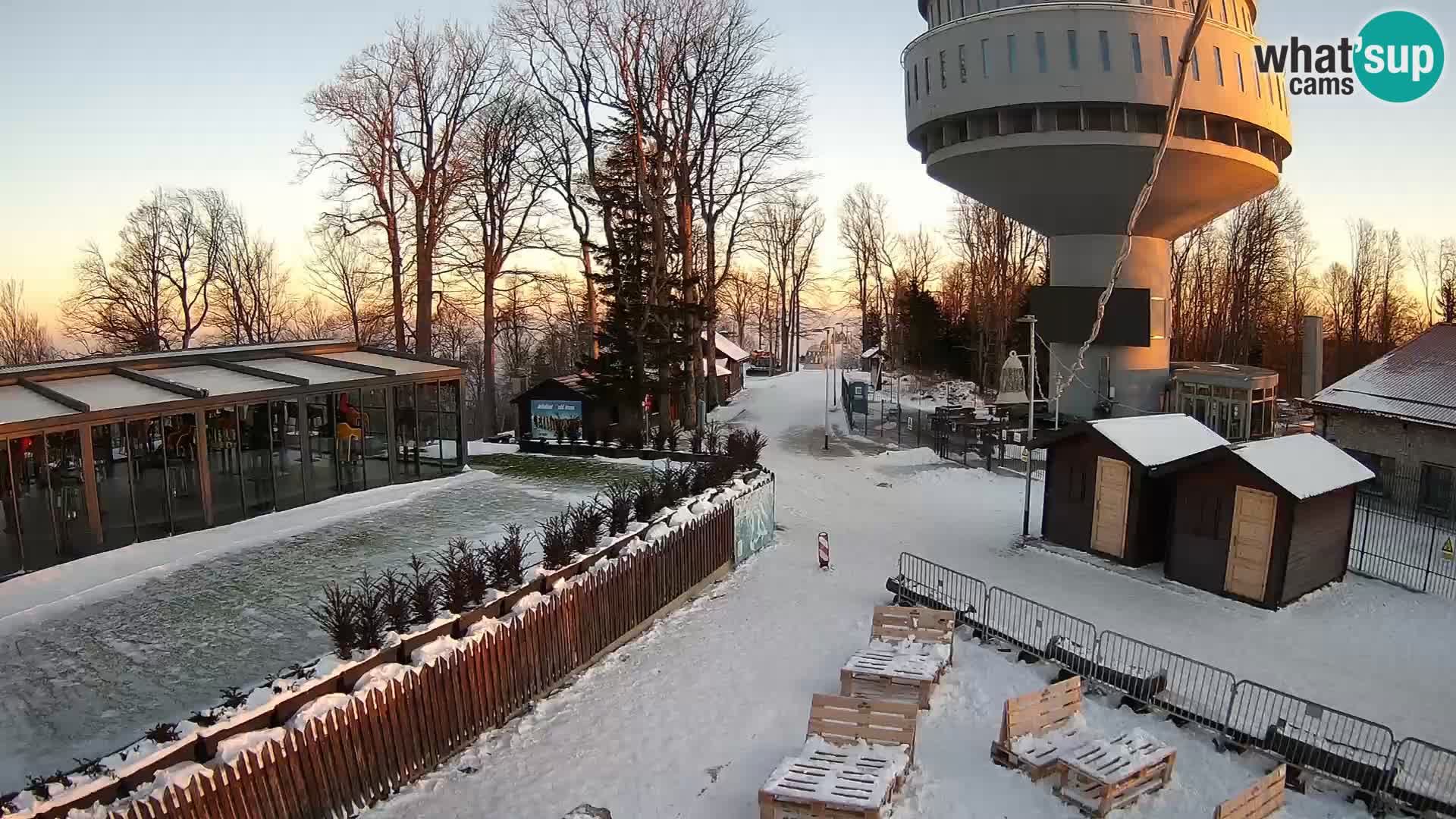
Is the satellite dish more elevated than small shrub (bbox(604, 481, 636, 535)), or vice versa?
the satellite dish

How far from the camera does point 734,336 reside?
95.4 meters

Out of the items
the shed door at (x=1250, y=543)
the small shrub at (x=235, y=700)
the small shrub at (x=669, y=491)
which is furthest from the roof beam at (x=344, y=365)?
the shed door at (x=1250, y=543)

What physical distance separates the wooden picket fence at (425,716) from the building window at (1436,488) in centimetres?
2030

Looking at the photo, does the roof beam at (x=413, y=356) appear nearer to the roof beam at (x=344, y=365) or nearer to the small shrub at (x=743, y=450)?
the roof beam at (x=344, y=365)

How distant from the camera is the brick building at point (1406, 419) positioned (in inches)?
836

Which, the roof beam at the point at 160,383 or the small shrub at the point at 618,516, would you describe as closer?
the small shrub at the point at 618,516

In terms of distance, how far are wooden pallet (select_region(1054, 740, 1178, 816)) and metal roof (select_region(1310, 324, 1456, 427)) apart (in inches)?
692

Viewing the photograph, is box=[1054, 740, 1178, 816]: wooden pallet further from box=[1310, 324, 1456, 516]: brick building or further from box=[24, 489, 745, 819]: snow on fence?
box=[1310, 324, 1456, 516]: brick building

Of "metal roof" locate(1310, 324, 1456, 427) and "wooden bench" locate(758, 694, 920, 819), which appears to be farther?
"metal roof" locate(1310, 324, 1456, 427)

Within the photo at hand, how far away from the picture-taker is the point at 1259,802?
328 inches

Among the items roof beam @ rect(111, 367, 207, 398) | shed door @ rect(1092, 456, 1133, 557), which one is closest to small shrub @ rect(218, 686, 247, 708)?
roof beam @ rect(111, 367, 207, 398)

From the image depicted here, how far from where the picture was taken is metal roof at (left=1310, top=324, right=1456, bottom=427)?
21516mm

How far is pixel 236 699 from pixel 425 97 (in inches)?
1211

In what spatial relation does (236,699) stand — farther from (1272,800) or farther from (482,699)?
(1272,800)
